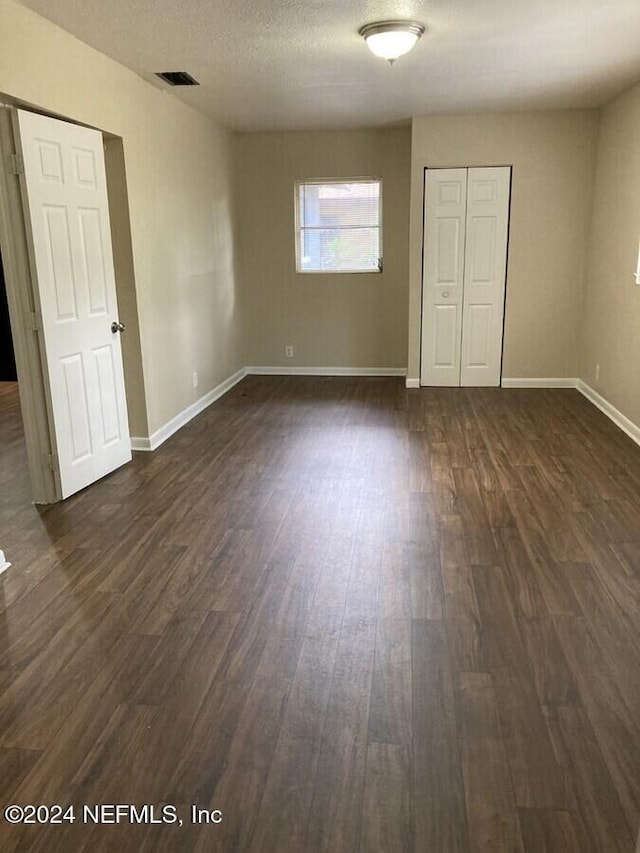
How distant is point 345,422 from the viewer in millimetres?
5766

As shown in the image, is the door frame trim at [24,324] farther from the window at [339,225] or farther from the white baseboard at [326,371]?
the window at [339,225]

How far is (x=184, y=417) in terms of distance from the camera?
5785 mm

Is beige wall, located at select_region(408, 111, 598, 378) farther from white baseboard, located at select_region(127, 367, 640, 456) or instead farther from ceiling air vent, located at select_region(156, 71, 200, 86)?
ceiling air vent, located at select_region(156, 71, 200, 86)

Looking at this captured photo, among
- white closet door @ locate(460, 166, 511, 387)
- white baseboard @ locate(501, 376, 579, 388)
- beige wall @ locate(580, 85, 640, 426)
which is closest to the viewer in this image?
beige wall @ locate(580, 85, 640, 426)

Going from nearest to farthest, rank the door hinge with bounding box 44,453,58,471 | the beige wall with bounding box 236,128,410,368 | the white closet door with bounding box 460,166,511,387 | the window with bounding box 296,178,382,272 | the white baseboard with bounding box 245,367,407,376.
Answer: the door hinge with bounding box 44,453,58,471, the white closet door with bounding box 460,166,511,387, the beige wall with bounding box 236,128,410,368, the window with bounding box 296,178,382,272, the white baseboard with bounding box 245,367,407,376

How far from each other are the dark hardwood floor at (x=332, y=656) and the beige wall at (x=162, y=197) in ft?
4.27

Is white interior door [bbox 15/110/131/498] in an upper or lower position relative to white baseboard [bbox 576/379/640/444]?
upper

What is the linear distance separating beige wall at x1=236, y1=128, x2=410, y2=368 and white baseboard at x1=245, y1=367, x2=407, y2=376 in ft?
0.18

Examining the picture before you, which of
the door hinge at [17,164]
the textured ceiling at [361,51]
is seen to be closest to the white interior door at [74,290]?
the door hinge at [17,164]

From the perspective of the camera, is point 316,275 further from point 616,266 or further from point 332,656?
point 332,656

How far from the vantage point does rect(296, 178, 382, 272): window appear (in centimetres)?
726

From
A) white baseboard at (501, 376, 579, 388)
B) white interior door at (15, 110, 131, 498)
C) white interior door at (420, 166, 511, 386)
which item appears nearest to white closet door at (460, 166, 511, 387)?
white interior door at (420, 166, 511, 386)

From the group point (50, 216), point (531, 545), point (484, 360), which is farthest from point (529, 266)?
point (50, 216)

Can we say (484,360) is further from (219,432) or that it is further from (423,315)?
(219,432)
